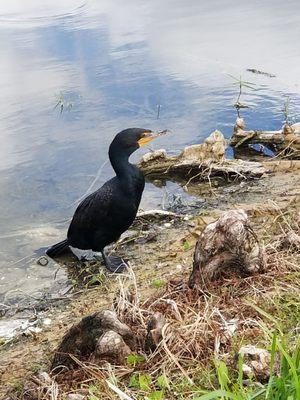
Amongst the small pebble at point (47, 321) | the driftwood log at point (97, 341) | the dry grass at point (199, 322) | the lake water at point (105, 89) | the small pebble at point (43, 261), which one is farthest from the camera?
the lake water at point (105, 89)

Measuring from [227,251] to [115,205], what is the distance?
78.5 inches

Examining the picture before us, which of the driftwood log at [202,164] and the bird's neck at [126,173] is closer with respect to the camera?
the bird's neck at [126,173]

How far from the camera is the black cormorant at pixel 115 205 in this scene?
5.53 metres

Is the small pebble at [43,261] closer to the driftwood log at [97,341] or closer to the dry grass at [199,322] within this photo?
the dry grass at [199,322]

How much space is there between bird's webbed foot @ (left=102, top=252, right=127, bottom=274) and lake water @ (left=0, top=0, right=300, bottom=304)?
0.51 metres

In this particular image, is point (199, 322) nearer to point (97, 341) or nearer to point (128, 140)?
point (97, 341)

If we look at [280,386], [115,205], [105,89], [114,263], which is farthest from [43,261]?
[105,89]

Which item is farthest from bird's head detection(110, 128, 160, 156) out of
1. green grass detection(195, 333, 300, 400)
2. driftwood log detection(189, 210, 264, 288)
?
green grass detection(195, 333, 300, 400)

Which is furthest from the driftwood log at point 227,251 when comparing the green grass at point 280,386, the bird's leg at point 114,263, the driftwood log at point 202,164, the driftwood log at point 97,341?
the driftwood log at point 202,164

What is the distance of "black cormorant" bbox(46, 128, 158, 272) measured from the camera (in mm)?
5531

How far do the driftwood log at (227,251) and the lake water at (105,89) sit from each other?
2.18 m

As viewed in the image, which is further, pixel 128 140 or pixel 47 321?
pixel 128 140

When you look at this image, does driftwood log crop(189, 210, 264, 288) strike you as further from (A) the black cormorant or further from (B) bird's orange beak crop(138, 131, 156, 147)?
(B) bird's orange beak crop(138, 131, 156, 147)

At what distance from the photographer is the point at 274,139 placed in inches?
289
